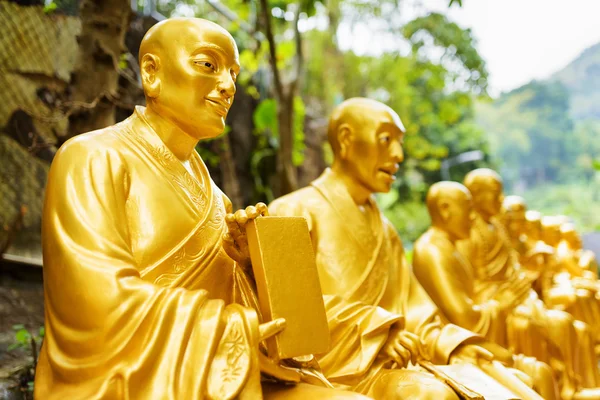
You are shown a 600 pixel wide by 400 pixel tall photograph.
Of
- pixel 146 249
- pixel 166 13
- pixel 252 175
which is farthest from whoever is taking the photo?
pixel 252 175

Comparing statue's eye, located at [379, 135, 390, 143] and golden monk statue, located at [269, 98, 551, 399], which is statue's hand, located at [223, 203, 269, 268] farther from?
statue's eye, located at [379, 135, 390, 143]

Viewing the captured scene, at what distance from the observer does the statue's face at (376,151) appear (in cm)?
381

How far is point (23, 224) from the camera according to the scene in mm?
5645

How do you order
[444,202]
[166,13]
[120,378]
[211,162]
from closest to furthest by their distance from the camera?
[120,378], [444,202], [211,162], [166,13]

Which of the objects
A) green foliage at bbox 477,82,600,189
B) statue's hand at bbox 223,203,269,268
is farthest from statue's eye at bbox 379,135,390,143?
green foliage at bbox 477,82,600,189

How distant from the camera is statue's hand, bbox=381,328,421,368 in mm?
3102

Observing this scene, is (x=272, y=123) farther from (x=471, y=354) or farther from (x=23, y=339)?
(x=471, y=354)

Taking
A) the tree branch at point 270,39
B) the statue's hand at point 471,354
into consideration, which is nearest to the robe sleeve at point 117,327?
the statue's hand at point 471,354

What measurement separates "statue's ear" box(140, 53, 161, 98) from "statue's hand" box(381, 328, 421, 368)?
64.1 inches

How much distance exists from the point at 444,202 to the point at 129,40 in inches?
157

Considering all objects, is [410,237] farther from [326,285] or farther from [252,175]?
[326,285]

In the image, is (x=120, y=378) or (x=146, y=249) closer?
(x=120, y=378)

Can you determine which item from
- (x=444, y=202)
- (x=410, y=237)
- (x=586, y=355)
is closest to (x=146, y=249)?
(x=444, y=202)

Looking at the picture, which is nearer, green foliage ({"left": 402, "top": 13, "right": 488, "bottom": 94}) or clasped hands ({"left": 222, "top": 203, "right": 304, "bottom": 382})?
clasped hands ({"left": 222, "top": 203, "right": 304, "bottom": 382})
